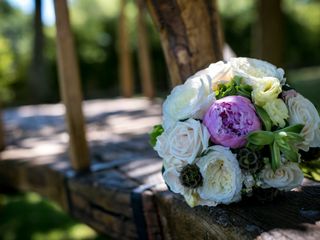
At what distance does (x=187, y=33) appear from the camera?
214 cm

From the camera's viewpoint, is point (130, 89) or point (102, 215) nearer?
point (102, 215)

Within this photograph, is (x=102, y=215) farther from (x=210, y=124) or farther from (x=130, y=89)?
(x=130, y=89)

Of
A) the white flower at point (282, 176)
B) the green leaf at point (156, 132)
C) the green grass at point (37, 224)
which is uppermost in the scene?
the green leaf at point (156, 132)

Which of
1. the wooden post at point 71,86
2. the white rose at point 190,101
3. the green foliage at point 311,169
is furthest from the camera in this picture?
Result: the wooden post at point 71,86

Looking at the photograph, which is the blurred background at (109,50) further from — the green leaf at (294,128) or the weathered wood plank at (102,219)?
the green leaf at (294,128)

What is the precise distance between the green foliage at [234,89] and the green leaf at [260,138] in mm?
146

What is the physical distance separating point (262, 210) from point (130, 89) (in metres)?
5.81

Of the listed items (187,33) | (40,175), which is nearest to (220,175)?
(187,33)

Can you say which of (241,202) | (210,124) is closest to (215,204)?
(241,202)

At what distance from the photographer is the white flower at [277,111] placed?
1425mm

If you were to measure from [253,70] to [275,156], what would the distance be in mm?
308

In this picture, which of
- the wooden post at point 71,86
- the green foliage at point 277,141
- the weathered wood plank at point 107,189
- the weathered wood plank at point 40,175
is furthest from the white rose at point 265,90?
the weathered wood plank at point 40,175

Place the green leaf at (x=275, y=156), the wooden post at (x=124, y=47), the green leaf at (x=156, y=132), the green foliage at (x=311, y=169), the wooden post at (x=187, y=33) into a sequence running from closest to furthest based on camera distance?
1. the green leaf at (x=275, y=156)
2. the green leaf at (x=156, y=132)
3. the green foliage at (x=311, y=169)
4. the wooden post at (x=187, y=33)
5. the wooden post at (x=124, y=47)

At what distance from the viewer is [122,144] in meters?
3.57
